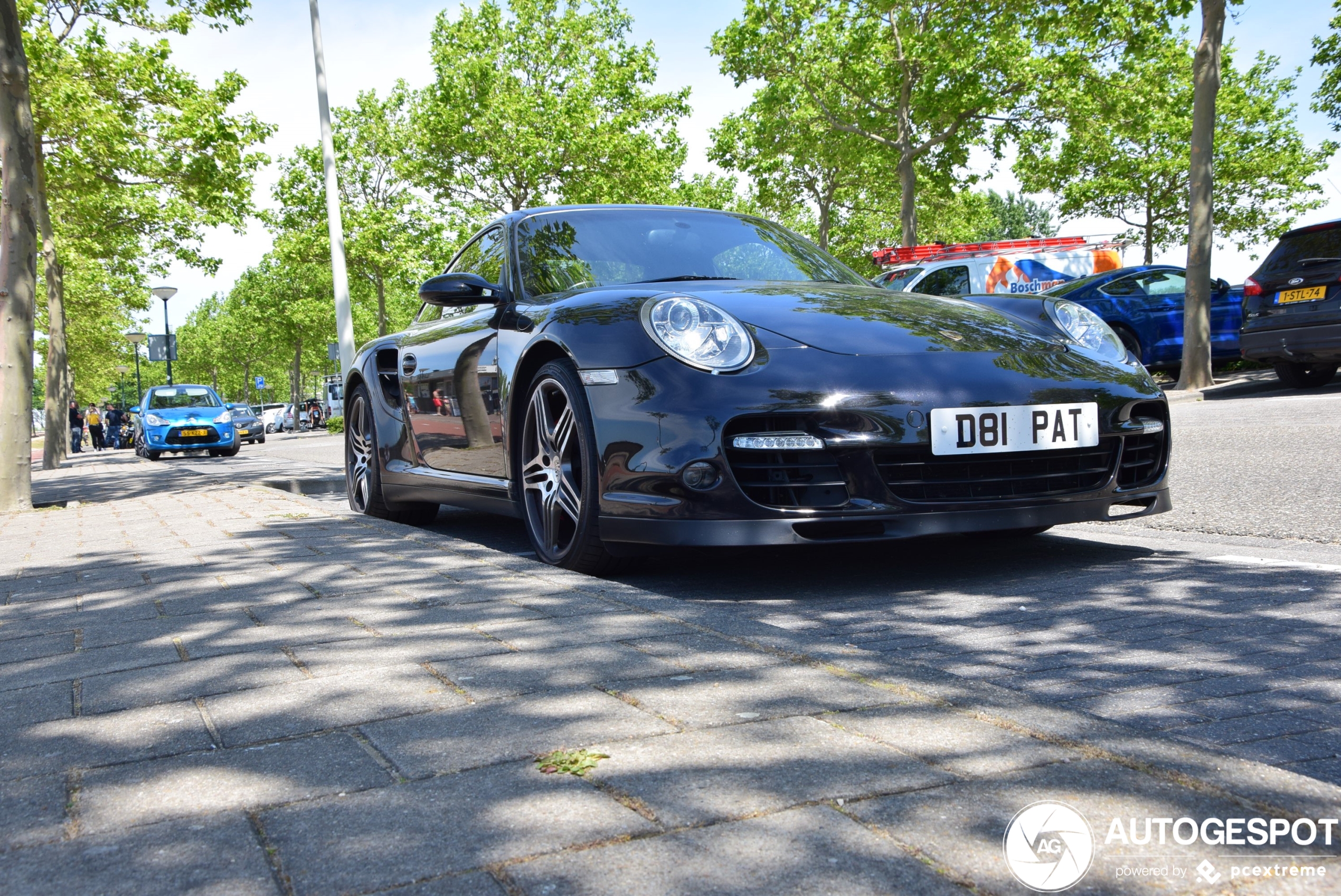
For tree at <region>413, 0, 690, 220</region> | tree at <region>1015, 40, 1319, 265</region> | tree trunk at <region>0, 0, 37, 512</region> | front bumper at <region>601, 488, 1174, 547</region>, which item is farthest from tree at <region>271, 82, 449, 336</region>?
front bumper at <region>601, 488, 1174, 547</region>

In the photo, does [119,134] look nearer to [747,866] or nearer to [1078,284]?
[1078,284]

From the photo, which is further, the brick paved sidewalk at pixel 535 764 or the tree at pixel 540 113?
the tree at pixel 540 113

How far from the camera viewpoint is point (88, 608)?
3564mm

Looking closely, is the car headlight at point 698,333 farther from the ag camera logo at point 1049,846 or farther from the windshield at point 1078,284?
the windshield at point 1078,284

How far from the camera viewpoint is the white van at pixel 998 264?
57.1ft

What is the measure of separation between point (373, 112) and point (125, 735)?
39.1 meters

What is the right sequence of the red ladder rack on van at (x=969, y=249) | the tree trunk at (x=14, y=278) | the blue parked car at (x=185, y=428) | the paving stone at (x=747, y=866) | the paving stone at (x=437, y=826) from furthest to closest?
the blue parked car at (x=185, y=428) < the red ladder rack on van at (x=969, y=249) < the tree trunk at (x=14, y=278) < the paving stone at (x=437, y=826) < the paving stone at (x=747, y=866)

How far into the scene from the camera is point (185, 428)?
23188 mm

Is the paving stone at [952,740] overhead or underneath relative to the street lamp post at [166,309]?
underneath

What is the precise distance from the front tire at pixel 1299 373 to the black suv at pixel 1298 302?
1.36ft

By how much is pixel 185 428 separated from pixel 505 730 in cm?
2317

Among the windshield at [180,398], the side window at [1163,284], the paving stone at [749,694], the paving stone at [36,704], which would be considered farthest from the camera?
the windshield at [180,398]

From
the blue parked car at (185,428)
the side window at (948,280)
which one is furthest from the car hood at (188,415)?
the side window at (948,280)

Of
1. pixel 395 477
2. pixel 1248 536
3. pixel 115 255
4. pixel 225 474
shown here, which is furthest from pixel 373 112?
pixel 1248 536
